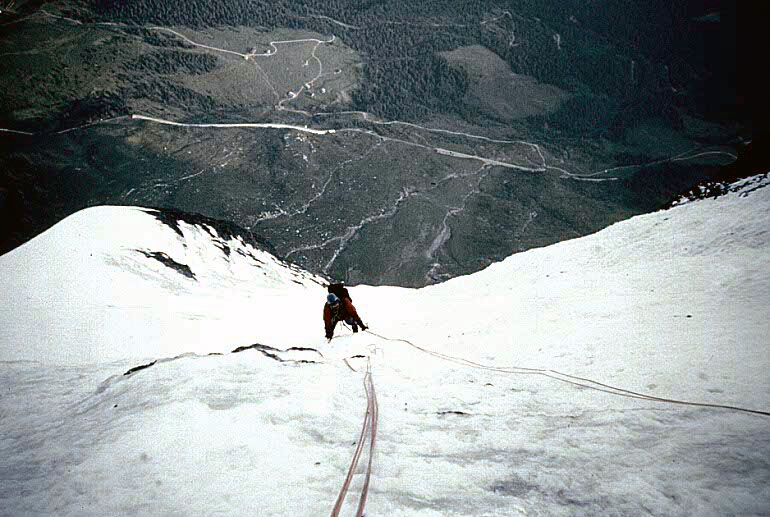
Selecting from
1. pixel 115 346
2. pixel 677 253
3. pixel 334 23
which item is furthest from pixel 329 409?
pixel 334 23

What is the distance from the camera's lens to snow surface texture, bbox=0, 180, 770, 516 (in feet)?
5.88

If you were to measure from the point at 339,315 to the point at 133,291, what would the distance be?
4214mm

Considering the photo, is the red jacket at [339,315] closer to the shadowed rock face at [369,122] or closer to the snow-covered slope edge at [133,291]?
the snow-covered slope edge at [133,291]

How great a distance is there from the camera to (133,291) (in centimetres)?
745

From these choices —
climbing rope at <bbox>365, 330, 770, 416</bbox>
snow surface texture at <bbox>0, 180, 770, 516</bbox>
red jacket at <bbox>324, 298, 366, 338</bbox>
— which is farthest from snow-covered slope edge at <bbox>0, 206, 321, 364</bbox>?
climbing rope at <bbox>365, 330, 770, 416</bbox>

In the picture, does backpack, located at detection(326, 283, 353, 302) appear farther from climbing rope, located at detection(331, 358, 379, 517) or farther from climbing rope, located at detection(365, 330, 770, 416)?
climbing rope, located at detection(331, 358, 379, 517)

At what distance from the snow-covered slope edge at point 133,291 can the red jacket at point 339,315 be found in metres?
0.67

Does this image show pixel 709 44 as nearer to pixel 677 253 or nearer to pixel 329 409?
pixel 677 253

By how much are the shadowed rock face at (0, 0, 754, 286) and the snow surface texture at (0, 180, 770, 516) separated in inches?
680

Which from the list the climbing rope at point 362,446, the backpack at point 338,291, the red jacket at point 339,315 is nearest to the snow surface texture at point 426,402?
the climbing rope at point 362,446

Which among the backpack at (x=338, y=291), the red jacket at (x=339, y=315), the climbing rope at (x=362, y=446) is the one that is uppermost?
the climbing rope at (x=362, y=446)

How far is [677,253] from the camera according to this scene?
624cm

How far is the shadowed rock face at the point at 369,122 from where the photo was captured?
25.2 meters

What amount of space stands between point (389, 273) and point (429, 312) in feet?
54.0
